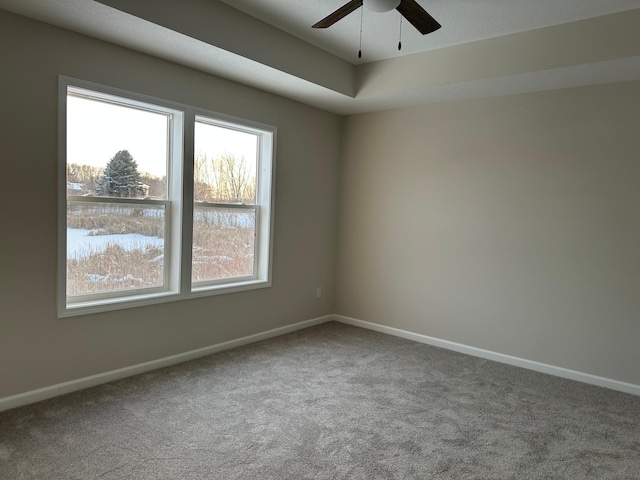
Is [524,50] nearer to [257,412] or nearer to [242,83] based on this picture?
[242,83]

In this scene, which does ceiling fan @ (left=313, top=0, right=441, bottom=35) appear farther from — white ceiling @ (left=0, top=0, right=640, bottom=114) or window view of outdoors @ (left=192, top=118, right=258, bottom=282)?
window view of outdoors @ (left=192, top=118, right=258, bottom=282)

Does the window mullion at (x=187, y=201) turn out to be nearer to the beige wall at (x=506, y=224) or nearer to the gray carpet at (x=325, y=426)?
the gray carpet at (x=325, y=426)

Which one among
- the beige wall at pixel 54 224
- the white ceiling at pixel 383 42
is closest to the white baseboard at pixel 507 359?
the beige wall at pixel 54 224

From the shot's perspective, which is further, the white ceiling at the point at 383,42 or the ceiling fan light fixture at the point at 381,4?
the white ceiling at the point at 383,42

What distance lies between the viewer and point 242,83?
156 inches

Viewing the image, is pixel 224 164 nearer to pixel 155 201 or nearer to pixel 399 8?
pixel 155 201

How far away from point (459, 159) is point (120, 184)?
301 cm

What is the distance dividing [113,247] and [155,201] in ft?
1.58

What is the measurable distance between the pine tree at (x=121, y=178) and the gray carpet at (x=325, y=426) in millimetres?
1393

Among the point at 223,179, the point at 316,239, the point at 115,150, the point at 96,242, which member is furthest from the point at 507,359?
the point at 115,150

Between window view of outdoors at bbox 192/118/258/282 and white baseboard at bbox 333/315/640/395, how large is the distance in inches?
61.0

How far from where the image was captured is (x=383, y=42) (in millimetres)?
3707

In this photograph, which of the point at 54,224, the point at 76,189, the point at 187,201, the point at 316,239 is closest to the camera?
the point at 54,224

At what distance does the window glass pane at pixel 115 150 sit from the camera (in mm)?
3082
